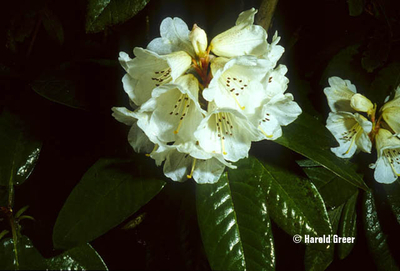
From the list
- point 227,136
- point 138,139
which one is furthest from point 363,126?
point 138,139

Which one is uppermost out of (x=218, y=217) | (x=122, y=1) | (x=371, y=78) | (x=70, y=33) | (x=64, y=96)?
(x=122, y=1)

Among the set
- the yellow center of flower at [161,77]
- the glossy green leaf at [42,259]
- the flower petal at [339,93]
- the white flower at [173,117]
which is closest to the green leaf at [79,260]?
the glossy green leaf at [42,259]

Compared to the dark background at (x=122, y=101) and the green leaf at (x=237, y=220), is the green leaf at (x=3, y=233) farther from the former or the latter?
the green leaf at (x=237, y=220)

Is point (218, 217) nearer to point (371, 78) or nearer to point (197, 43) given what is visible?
point (197, 43)

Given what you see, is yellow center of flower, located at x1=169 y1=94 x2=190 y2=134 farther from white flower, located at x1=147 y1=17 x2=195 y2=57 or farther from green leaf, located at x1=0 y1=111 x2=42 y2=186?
green leaf, located at x1=0 y1=111 x2=42 y2=186

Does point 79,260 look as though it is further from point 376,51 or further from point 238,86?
point 376,51

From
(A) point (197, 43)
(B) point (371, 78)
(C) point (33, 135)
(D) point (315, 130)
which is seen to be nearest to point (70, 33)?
(C) point (33, 135)
